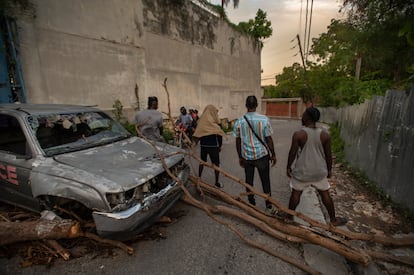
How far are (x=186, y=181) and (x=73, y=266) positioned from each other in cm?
167

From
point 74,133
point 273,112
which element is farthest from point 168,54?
point 273,112

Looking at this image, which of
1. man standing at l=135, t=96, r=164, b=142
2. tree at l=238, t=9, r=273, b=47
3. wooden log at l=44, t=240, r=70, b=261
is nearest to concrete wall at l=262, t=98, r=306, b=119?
tree at l=238, t=9, r=273, b=47

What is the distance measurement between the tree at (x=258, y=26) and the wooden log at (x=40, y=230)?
51.1 feet

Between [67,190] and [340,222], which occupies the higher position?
[67,190]

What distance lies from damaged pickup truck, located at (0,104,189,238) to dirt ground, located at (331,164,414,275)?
2564 mm

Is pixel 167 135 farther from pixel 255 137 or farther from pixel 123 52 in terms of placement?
pixel 255 137

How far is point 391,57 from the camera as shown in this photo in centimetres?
512

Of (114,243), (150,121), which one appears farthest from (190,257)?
(150,121)

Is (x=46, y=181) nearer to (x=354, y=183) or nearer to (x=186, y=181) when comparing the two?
(x=186, y=181)

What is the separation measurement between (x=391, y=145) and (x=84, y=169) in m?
4.58

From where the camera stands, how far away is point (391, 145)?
11.4ft

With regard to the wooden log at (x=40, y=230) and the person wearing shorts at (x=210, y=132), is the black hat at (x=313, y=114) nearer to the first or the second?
the person wearing shorts at (x=210, y=132)

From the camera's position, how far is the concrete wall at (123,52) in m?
5.51

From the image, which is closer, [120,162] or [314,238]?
→ [314,238]
